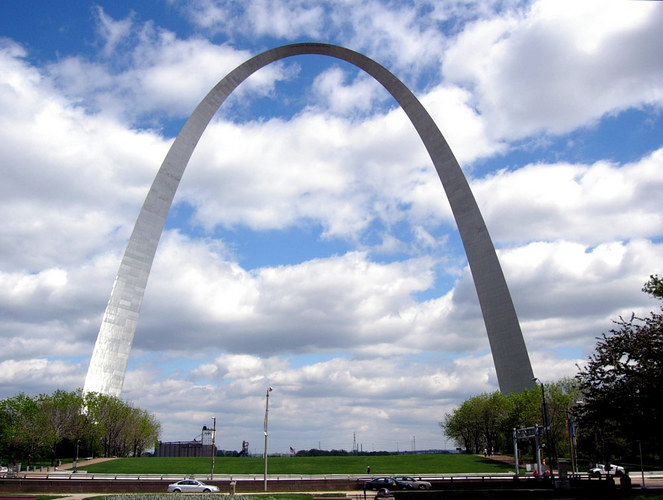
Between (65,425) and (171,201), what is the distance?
2580cm

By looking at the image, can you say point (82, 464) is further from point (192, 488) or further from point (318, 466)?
point (192, 488)

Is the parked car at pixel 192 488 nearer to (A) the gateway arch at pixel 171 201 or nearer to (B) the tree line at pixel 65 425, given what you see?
(A) the gateway arch at pixel 171 201

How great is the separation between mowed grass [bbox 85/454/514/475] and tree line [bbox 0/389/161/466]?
642 cm

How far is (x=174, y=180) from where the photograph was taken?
198ft

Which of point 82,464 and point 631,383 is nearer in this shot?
point 631,383

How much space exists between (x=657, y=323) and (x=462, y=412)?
5296 cm

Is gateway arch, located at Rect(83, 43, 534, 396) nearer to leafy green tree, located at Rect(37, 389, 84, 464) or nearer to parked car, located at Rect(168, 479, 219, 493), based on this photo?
leafy green tree, located at Rect(37, 389, 84, 464)

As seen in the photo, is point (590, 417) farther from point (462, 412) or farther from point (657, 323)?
point (462, 412)

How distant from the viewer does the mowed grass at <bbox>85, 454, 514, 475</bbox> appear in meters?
54.7

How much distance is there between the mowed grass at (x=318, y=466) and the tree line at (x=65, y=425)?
21.0 ft

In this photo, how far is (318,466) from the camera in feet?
193

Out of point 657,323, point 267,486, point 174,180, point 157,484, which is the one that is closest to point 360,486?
point 267,486

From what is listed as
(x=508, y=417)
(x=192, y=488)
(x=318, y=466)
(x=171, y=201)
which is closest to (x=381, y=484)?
(x=192, y=488)

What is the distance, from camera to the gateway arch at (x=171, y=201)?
56.2 m
